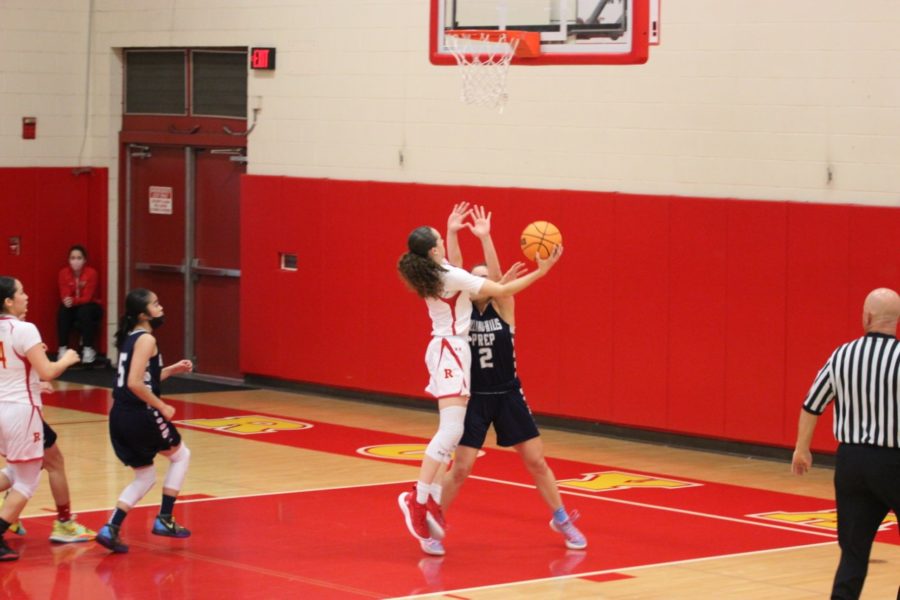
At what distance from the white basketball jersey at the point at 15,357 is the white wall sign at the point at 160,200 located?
9711 mm

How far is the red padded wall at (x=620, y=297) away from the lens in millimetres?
13039

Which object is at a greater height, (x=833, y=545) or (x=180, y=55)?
(x=180, y=55)

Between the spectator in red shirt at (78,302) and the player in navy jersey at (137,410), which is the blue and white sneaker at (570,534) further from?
the spectator in red shirt at (78,302)

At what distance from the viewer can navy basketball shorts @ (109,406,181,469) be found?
9234mm

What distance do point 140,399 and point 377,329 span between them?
7214mm

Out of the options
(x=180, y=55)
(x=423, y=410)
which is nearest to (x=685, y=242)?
(x=423, y=410)

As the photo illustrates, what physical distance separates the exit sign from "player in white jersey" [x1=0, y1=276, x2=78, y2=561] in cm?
855

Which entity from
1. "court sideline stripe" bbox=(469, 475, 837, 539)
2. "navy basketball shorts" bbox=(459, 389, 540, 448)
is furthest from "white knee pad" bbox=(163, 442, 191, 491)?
"court sideline stripe" bbox=(469, 475, 837, 539)

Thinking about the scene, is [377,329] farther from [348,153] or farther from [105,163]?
[105,163]

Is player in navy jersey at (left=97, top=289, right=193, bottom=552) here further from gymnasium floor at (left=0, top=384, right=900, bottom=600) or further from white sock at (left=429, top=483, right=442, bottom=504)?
white sock at (left=429, top=483, right=442, bottom=504)

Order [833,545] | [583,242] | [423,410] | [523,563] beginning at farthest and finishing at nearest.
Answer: [423,410] → [583,242] → [833,545] → [523,563]

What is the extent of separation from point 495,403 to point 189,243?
9653 mm

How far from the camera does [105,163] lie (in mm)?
19141

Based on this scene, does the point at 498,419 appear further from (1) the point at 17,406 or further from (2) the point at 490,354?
(1) the point at 17,406
